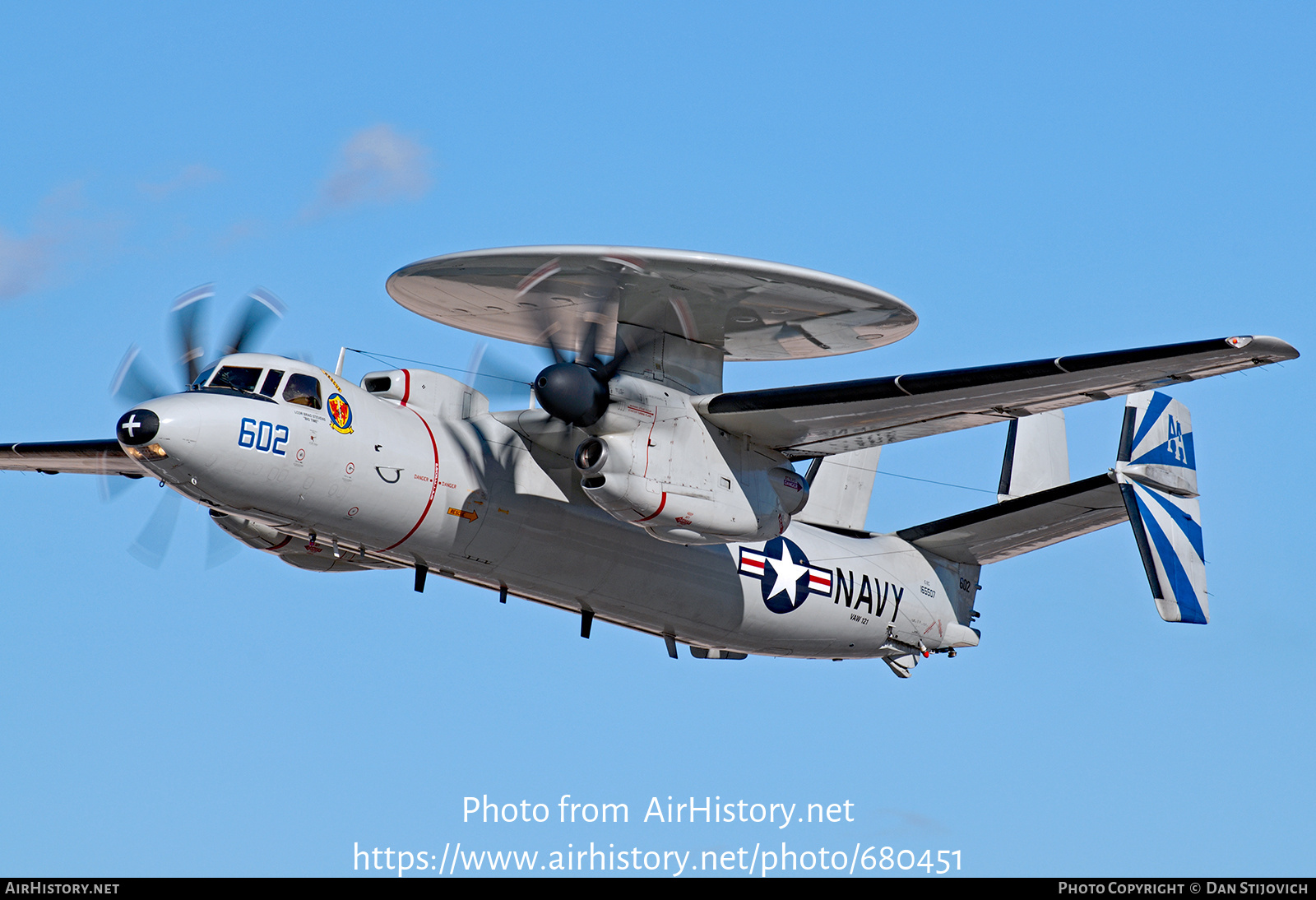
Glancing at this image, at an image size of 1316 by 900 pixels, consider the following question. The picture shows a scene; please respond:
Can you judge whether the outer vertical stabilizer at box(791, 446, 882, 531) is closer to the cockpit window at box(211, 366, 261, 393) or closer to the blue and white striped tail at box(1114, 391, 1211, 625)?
the blue and white striped tail at box(1114, 391, 1211, 625)

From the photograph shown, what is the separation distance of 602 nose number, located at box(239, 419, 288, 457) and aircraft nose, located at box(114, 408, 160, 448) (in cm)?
76

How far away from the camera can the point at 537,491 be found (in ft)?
50.1

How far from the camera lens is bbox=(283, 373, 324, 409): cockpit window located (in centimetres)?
1370

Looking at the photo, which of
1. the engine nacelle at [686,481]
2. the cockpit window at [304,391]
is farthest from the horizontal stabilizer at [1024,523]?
the cockpit window at [304,391]

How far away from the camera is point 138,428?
12867mm

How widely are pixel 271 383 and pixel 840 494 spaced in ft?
28.8

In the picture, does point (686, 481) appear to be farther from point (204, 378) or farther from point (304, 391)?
point (204, 378)

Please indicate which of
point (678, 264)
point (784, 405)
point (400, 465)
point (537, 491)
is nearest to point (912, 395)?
point (784, 405)

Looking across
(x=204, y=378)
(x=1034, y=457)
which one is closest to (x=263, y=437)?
(x=204, y=378)

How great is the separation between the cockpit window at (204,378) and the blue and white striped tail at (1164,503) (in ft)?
34.4

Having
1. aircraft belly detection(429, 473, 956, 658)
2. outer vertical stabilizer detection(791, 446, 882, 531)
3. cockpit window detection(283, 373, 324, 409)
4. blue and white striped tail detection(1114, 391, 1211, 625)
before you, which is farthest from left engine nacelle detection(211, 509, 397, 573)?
blue and white striped tail detection(1114, 391, 1211, 625)

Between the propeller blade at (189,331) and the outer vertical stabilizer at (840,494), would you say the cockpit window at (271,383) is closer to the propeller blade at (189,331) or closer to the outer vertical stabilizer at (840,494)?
the propeller blade at (189,331)
